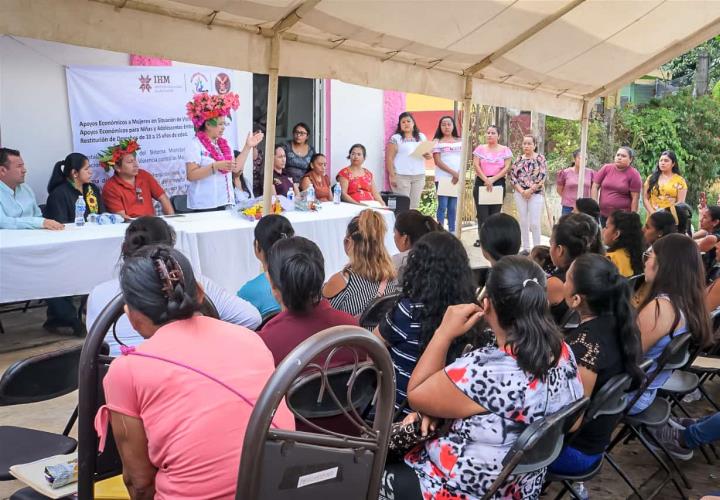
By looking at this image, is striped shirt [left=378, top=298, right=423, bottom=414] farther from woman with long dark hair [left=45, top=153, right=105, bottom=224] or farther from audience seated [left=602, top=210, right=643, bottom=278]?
woman with long dark hair [left=45, top=153, right=105, bottom=224]

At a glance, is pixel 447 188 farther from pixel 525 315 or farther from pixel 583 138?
pixel 525 315

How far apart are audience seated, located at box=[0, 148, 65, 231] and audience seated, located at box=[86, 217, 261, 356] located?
230cm

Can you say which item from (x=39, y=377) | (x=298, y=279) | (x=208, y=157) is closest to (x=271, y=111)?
(x=208, y=157)

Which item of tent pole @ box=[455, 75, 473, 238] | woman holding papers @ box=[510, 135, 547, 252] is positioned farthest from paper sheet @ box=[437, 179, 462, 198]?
tent pole @ box=[455, 75, 473, 238]

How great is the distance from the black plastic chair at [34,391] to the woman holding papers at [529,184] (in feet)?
24.2

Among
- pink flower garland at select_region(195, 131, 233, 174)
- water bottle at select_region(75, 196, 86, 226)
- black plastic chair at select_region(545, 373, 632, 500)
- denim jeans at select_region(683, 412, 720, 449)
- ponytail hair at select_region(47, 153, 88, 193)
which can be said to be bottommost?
denim jeans at select_region(683, 412, 720, 449)

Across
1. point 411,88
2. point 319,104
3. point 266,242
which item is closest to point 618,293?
point 266,242

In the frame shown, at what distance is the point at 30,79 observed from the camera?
6.35 metres

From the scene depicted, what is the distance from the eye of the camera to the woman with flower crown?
676 cm

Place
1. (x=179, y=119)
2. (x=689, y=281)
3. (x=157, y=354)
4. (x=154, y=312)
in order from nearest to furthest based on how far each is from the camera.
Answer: (x=157, y=354) < (x=154, y=312) < (x=689, y=281) < (x=179, y=119)

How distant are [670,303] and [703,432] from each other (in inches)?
28.1

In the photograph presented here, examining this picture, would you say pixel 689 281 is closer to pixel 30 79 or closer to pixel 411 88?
pixel 411 88

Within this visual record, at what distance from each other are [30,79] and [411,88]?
11.1 feet

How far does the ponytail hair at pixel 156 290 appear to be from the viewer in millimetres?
1763
